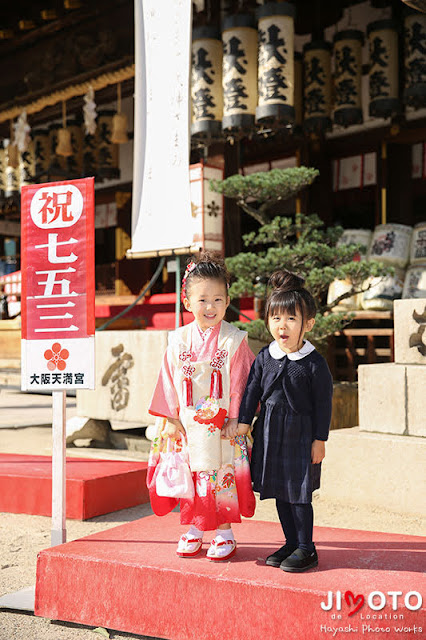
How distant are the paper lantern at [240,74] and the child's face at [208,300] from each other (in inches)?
173

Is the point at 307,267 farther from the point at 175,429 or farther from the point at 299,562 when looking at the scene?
the point at 299,562

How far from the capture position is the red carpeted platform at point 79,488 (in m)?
4.20

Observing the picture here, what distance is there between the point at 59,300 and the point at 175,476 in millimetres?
983

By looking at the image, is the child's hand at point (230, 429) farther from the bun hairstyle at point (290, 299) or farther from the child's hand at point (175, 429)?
the bun hairstyle at point (290, 299)

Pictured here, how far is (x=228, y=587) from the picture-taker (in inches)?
94.2

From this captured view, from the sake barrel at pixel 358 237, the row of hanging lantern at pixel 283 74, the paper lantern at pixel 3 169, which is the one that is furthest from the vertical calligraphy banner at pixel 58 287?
the paper lantern at pixel 3 169

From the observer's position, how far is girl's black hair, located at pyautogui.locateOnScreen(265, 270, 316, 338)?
264cm

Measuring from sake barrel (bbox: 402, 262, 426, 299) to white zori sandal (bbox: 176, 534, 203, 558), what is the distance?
557 cm

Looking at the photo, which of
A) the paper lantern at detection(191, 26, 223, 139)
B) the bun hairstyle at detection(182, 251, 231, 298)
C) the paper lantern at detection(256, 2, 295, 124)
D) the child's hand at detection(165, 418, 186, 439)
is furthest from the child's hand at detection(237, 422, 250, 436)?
the paper lantern at detection(191, 26, 223, 139)

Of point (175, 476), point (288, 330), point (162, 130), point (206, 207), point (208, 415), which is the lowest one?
point (175, 476)

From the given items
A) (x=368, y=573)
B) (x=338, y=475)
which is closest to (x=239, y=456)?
(x=368, y=573)

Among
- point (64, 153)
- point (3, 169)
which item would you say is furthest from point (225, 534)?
point (3, 169)

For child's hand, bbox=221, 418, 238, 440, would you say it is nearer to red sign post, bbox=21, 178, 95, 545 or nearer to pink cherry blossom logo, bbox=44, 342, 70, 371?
red sign post, bbox=21, 178, 95, 545

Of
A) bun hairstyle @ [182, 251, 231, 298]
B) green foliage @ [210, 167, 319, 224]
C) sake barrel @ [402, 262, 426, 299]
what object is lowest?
bun hairstyle @ [182, 251, 231, 298]
